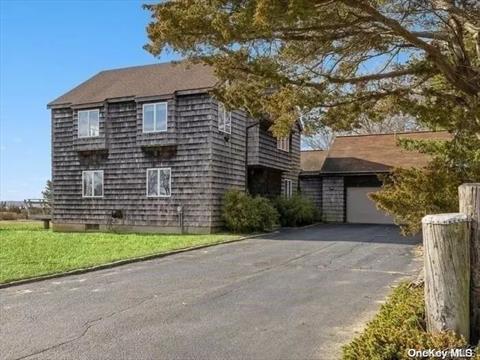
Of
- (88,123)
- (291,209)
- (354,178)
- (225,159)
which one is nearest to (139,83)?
(88,123)

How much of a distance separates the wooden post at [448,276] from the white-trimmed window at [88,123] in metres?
19.3

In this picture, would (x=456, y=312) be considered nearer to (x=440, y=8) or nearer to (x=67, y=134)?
(x=440, y=8)

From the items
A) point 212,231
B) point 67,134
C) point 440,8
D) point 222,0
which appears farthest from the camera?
point 67,134

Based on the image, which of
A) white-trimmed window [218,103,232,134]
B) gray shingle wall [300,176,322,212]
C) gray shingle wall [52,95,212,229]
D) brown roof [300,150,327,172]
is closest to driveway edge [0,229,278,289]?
gray shingle wall [52,95,212,229]

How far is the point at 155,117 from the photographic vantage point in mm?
→ 20219

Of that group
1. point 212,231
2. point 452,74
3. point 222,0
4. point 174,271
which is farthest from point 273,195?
point 222,0

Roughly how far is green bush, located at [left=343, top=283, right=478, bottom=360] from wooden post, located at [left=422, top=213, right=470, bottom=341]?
0.15 m

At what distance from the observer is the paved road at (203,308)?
17.4 ft

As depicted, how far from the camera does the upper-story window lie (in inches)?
787

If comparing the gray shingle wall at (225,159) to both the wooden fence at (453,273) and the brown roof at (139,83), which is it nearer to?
the brown roof at (139,83)

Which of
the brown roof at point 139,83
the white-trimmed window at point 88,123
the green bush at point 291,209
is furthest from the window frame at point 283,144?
the white-trimmed window at point 88,123

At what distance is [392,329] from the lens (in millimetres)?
4410

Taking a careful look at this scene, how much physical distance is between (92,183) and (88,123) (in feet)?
8.80

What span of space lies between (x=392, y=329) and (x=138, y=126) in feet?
57.4
